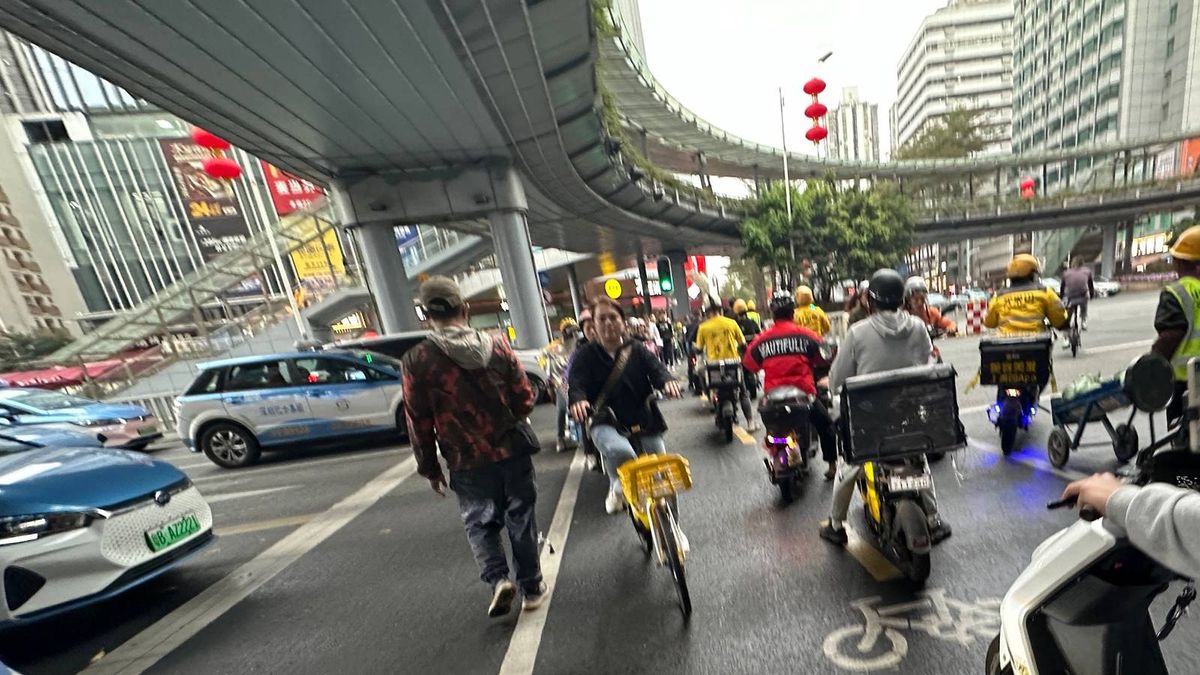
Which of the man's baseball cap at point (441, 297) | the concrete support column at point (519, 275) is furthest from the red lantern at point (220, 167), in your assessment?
the man's baseball cap at point (441, 297)

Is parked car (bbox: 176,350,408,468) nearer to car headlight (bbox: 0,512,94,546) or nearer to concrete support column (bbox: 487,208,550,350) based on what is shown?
concrete support column (bbox: 487,208,550,350)

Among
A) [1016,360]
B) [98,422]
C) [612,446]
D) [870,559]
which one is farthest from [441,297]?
[98,422]

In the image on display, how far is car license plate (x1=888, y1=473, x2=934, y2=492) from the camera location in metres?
2.46

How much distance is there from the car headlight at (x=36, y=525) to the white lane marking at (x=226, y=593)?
2.86 feet

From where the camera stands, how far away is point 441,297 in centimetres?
251

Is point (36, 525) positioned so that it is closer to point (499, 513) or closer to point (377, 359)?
point (499, 513)

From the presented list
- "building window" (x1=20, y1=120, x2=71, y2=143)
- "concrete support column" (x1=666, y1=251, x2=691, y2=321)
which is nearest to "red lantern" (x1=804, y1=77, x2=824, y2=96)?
"concrete support column" (x1=666, y1=251, x2=691, y2=321)

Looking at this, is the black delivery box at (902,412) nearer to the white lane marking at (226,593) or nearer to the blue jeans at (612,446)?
the blue jeans at (612,446)

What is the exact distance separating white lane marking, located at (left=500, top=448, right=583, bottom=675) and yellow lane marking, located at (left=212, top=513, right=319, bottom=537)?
9.37ft

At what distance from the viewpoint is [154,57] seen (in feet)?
15.7

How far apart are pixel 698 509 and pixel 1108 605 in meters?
2.75

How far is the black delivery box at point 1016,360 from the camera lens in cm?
366

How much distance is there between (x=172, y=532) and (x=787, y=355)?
16.0ft

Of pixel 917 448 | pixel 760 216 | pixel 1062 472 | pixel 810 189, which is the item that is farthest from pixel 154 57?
pixel 810 189
